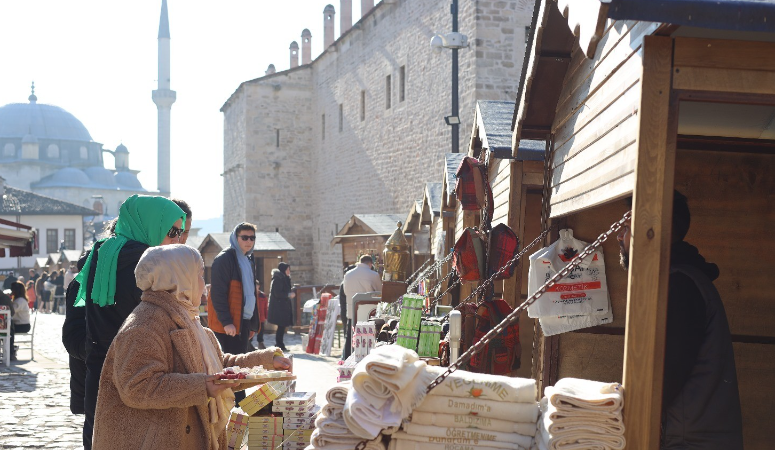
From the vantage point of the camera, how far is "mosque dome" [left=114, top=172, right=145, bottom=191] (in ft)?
337

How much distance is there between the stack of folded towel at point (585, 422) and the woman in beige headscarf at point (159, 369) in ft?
4.20

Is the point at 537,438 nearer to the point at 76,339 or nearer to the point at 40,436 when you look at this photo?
the point at 76,339

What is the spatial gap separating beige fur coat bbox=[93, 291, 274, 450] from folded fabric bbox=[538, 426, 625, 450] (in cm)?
135

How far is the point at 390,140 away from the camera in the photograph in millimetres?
27516

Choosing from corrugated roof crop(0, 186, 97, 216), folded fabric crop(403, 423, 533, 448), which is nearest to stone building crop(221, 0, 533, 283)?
folded fabric crop(403, 423, 533, 448)

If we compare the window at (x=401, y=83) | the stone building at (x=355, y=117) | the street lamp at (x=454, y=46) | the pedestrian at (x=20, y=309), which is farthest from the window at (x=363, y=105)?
the pedestrian at (x=20, y=309)

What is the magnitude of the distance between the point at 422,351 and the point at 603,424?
2.14 m

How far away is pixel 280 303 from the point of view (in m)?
13.6

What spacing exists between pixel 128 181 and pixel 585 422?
106454 millimetres

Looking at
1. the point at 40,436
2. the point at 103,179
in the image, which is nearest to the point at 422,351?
the point at 40,436

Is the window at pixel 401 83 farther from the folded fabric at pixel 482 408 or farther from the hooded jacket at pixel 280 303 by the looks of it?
the folded fabric at pixel 482 408

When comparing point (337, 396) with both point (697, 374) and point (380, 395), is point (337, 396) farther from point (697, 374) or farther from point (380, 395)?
point (697, 374)

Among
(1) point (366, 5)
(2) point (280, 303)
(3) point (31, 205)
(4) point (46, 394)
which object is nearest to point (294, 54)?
(1) point (366, 5)

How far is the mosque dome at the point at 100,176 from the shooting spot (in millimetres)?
98000
